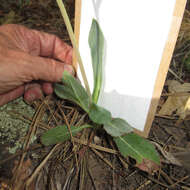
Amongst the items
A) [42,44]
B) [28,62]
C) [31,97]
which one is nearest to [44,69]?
[28,62]

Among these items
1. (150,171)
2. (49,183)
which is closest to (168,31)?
(150,171)

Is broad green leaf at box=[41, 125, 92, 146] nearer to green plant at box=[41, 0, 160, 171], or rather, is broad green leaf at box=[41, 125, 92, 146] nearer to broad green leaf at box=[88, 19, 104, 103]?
green plant at box=[41, 0, 160, 171]

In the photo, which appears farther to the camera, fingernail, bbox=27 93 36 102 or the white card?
fingernail, bbox=27 93 36 102

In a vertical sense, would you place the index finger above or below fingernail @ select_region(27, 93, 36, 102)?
above

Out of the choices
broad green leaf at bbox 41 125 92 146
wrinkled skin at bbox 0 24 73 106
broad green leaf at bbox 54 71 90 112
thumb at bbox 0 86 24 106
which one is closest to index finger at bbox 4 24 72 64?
wrinkled skin at bbox 0 24 73 106

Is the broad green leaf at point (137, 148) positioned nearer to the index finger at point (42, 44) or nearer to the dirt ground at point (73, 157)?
the dirt ground at point (73, 157)

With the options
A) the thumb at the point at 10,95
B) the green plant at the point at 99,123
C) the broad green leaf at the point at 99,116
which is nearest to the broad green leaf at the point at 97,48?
the green plant at the point at 99,123

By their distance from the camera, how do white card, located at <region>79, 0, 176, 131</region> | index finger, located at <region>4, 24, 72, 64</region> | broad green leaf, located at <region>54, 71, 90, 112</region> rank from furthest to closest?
index finger, located at <region>4, 24, 72, 64</region>, broad green leaf, located at <region>54, 71, 90, 112</region>, white card, located at <region>79, 0, 176, 131</region>

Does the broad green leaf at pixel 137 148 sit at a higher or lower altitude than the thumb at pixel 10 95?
higher
